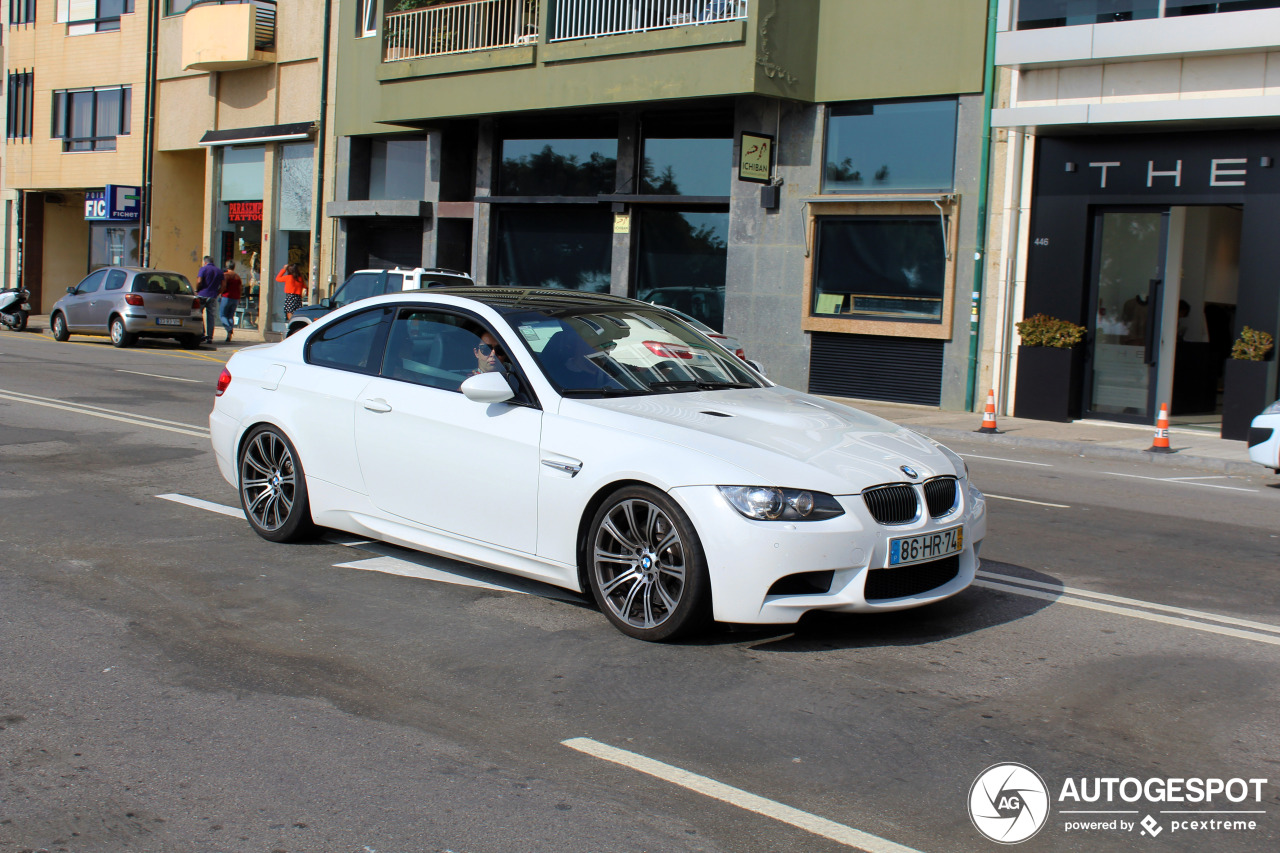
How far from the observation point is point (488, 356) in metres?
6.22

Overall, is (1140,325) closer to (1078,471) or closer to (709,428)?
(1078,471)

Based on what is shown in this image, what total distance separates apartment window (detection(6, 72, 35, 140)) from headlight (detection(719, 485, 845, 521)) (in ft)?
136

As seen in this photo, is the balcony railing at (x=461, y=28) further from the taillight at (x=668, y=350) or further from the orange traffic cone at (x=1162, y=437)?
the taillight at (x=668, y=350)

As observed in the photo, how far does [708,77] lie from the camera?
20750 mm

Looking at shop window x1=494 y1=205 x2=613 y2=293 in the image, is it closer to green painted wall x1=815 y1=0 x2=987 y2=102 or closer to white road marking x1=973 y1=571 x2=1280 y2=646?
green painted wall x1=815 y1=0 x2=987 y2=102

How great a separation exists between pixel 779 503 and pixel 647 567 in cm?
68

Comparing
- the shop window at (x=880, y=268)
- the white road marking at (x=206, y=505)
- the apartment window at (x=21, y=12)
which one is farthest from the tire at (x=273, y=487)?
the apartment window at (x=21, y=12)

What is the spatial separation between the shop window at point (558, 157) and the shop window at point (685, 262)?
142 cm

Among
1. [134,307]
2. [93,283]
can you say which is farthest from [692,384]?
[93,283]

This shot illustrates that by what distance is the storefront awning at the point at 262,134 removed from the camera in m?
30.5

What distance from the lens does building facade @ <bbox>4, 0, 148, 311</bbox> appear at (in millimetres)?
36406

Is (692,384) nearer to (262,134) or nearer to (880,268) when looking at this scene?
(880,268)

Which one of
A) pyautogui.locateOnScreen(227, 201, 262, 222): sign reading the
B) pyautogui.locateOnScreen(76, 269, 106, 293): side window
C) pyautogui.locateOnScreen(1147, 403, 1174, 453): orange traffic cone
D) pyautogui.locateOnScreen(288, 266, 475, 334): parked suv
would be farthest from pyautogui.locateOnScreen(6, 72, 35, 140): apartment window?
pyautogui.locateOnScreen(1147, 403, 1174, 453): orange traffic cone

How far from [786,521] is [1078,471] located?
845 centimetres
